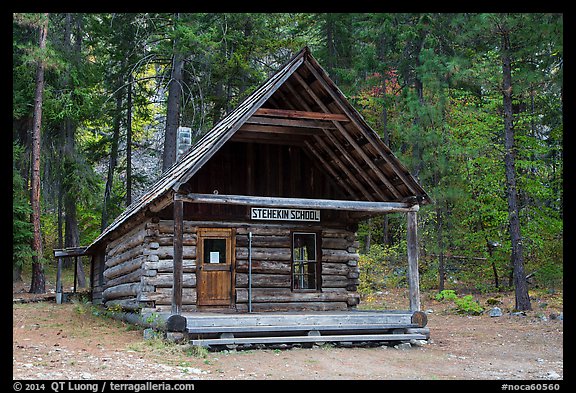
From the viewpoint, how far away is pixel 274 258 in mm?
16344

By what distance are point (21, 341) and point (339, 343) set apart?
6420mm

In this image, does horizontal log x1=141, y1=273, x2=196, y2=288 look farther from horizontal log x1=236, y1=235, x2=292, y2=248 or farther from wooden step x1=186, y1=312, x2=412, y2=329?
wooden step x1=186, y1=312, x2=412, y2=329

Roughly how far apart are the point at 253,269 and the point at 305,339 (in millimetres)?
3596

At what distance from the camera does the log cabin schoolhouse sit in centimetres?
1425

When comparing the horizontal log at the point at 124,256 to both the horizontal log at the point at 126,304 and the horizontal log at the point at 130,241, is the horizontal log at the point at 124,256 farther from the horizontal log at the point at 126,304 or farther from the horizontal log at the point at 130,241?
the horizontal log at the point at 126,304

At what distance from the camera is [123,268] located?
58.7ft

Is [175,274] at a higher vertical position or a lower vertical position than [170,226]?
lower

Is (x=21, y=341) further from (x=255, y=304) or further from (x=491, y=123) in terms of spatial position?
(x=491, y=123)

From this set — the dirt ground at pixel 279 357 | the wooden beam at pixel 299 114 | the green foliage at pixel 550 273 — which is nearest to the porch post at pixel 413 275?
the dirt ground at pixel 279 357

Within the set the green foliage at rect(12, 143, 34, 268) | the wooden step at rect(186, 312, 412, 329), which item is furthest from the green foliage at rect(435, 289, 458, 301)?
the green foliage at rect(12, 143, 34, 268)

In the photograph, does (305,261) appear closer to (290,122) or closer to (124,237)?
(290,122)

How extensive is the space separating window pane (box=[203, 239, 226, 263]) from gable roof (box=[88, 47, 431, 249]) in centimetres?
190

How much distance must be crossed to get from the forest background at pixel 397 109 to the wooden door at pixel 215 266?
872cm

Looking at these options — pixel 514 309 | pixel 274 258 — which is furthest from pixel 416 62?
pixel 274 258
